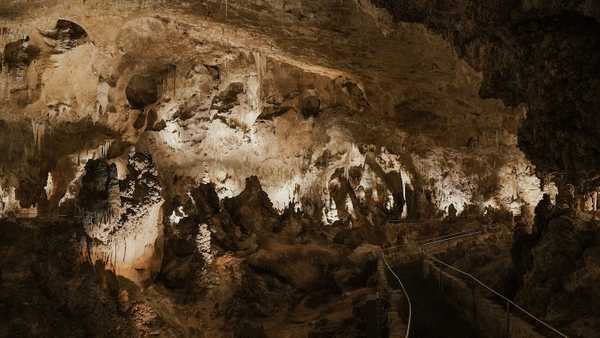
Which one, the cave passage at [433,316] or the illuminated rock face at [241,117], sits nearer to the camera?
the cave passage at [433,316]

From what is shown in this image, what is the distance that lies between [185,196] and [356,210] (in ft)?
23.7

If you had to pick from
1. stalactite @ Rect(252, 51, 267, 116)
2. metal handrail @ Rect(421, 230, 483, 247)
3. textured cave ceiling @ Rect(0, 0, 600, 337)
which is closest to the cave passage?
textured cave ceiling @ Rect(0, 0, 600, 337)

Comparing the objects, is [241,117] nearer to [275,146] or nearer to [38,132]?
[275,146]

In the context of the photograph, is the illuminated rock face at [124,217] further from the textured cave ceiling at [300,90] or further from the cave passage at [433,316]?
the cave passage at [433,316]

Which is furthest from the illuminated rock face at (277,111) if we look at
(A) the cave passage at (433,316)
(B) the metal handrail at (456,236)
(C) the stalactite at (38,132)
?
(A) the cave passage at (433,316)

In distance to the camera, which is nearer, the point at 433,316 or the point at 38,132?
the point at 433,316

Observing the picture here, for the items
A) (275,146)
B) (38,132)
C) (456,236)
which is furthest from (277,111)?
(38,132)

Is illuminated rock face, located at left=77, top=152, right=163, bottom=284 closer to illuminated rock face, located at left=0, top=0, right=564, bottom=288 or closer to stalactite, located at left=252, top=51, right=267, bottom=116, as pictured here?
illuminated rock face, located at left=0, top=0, right=564, bottom=288

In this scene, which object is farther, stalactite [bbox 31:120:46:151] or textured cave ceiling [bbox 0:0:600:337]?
stalactite [bbox 31:120:46:151]

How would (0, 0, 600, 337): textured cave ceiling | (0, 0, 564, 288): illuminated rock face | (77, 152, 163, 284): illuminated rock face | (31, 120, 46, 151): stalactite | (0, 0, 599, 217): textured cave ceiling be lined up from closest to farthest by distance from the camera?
(0, 0, 599, 217): textured cave ceiling → (0, 0, 600, 337): textured cave ceiling → (77, 152, 163, 284): illuminated rock face → (0, 0, 564, 288): illuminated rock face → (31, 120, 46, 151): stalactite

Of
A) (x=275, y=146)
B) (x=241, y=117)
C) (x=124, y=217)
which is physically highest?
(x=241, y=117)

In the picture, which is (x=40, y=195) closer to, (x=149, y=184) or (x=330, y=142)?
(x=149, y=184)

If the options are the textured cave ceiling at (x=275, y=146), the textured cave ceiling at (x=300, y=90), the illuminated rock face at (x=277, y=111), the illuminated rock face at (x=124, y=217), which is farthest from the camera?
the illuminated rock face at (x=277, y=111)

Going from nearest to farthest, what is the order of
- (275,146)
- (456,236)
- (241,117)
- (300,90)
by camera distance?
(456,236) → (241,117) → (300,90) → (275,146)
